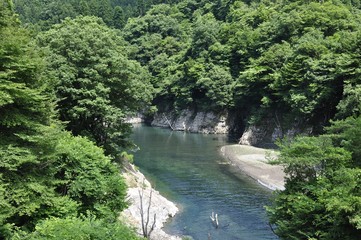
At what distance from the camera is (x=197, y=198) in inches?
1373

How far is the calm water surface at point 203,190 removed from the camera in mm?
27984

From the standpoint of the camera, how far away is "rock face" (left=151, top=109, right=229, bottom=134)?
76.8 metres

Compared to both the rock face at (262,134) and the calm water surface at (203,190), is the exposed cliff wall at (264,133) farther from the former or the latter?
the calm water surface at (203,190)

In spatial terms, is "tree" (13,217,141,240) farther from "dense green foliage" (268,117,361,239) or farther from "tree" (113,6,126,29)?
"tree" (113,6,126,29)

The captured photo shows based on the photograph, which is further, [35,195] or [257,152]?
[257,152]

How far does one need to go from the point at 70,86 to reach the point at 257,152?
30.7 m

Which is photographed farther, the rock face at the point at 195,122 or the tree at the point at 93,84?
the rock face at the point at 195,122

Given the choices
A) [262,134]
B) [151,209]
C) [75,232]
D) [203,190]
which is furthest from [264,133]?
[75,232]

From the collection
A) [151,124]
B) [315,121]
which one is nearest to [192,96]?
[151,124]

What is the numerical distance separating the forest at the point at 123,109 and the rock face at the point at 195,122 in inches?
103

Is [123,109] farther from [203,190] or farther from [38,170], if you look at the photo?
[38,170]

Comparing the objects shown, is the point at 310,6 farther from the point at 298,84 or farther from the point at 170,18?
the point at 170,18

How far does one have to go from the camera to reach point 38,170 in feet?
55.4

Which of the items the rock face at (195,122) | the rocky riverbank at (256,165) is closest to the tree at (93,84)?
the rocky riverbank at (256,165)
